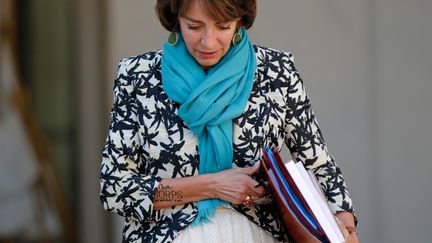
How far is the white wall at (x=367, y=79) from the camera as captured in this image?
5.14 metres

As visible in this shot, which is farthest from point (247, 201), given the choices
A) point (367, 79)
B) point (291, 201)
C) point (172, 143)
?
point (367, 79)

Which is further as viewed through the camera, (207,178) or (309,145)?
(309,145)

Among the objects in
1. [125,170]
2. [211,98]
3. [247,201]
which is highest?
[211,98]

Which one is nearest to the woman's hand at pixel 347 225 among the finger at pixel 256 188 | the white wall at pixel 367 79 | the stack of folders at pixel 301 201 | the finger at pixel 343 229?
the finger at pixel 343 229

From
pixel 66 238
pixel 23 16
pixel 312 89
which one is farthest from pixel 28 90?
pixel 312 89

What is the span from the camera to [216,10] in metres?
2.90

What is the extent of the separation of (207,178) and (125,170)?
25 centimetres

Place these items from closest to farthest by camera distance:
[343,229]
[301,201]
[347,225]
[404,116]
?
[301,201], [343,229], [347,225], [404,116]

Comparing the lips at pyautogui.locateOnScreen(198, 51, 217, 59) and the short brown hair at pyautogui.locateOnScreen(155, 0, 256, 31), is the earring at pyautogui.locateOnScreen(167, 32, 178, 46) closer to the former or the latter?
the short brown hair at pyautogui.locateOnScreen(155, 0, 256, 31)

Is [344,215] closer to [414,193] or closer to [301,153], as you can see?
[301,153]

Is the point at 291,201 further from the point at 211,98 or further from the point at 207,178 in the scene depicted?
the point at 211,98

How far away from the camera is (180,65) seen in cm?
304

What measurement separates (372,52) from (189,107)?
2376 millimetres

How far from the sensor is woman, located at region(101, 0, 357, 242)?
295cm
